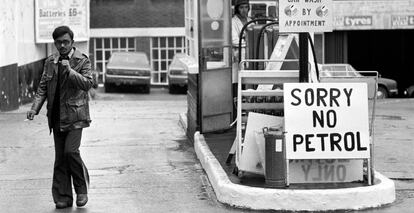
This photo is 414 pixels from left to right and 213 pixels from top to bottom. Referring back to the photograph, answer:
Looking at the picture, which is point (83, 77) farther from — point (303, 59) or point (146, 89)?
point (146, 89)

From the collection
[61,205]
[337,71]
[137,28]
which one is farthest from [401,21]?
[61,205]

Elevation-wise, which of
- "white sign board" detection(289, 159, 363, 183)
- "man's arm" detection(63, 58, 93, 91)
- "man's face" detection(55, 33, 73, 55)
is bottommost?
"white sign board" detection(289, 159, 363, 183)

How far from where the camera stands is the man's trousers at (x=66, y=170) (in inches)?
350

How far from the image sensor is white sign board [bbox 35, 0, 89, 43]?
29562mm

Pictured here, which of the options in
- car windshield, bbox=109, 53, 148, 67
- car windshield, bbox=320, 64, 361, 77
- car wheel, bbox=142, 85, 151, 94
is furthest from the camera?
car wheel, bbox=142, 85, 151, 94

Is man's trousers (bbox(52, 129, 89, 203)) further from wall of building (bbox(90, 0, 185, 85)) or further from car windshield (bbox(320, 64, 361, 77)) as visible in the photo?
wall of building (bbox(90, 0, 185, 85))

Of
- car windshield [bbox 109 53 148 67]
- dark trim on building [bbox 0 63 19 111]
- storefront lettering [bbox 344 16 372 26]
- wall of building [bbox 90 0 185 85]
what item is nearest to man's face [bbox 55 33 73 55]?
dark trim on building [bbox 0 63 19 111]

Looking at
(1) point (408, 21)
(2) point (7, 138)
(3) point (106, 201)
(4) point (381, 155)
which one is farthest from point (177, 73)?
(3) point (106, 201)

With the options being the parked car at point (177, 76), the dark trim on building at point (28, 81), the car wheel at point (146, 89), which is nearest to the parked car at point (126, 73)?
the car wheel at point (146, 89)

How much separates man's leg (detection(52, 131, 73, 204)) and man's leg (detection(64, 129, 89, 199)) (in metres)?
0.08

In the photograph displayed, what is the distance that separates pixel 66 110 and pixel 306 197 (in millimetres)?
2479

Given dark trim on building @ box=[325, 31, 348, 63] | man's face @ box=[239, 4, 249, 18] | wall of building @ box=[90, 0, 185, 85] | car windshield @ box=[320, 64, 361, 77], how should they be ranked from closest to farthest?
man's face @ box=[239, 4, 249, 18], car windshield @ box=[320, 64, 361, 77], dark trim on building @ box=[325, 31, 348, 63], wall of building @ box=[90, 0, 185, 85]

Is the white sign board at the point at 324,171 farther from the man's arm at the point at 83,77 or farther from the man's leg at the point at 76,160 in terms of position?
the man's arm at the point at 83,77

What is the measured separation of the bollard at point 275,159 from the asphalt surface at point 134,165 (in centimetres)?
51
